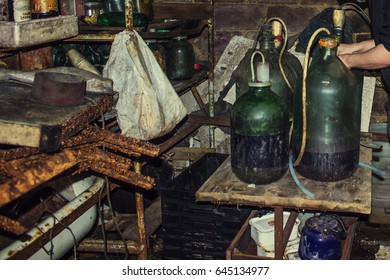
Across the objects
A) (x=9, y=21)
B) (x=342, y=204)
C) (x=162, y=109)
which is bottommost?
(x=342, y=204)

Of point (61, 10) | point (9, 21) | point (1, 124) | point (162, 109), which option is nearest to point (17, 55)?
point (9, 21)

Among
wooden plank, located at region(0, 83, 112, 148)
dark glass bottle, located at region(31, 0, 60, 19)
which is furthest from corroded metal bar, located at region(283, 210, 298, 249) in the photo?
dark glass bottle, located at region(31, 0, 60, 19)

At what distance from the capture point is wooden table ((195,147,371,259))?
192cm

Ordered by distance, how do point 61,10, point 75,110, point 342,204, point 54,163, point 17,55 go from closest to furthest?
point 54,163, point 75,110, point 342,204, point 17,55, point 61,10

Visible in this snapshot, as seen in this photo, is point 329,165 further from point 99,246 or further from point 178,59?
point 178,59

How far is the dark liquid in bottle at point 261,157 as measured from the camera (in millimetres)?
2062

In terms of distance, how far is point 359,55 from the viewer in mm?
2164

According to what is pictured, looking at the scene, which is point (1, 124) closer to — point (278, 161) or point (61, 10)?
point (278, 161)

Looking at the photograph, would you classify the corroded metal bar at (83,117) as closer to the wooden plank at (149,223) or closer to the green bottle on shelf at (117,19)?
the green bottle on shelf at (117,19)

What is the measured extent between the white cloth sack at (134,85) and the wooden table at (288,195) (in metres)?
0.38

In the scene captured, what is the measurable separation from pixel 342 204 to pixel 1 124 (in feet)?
3.90

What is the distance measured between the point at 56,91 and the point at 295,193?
95 centimetres

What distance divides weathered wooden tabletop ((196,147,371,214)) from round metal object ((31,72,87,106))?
630 millimetres

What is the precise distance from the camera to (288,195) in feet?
6.50
